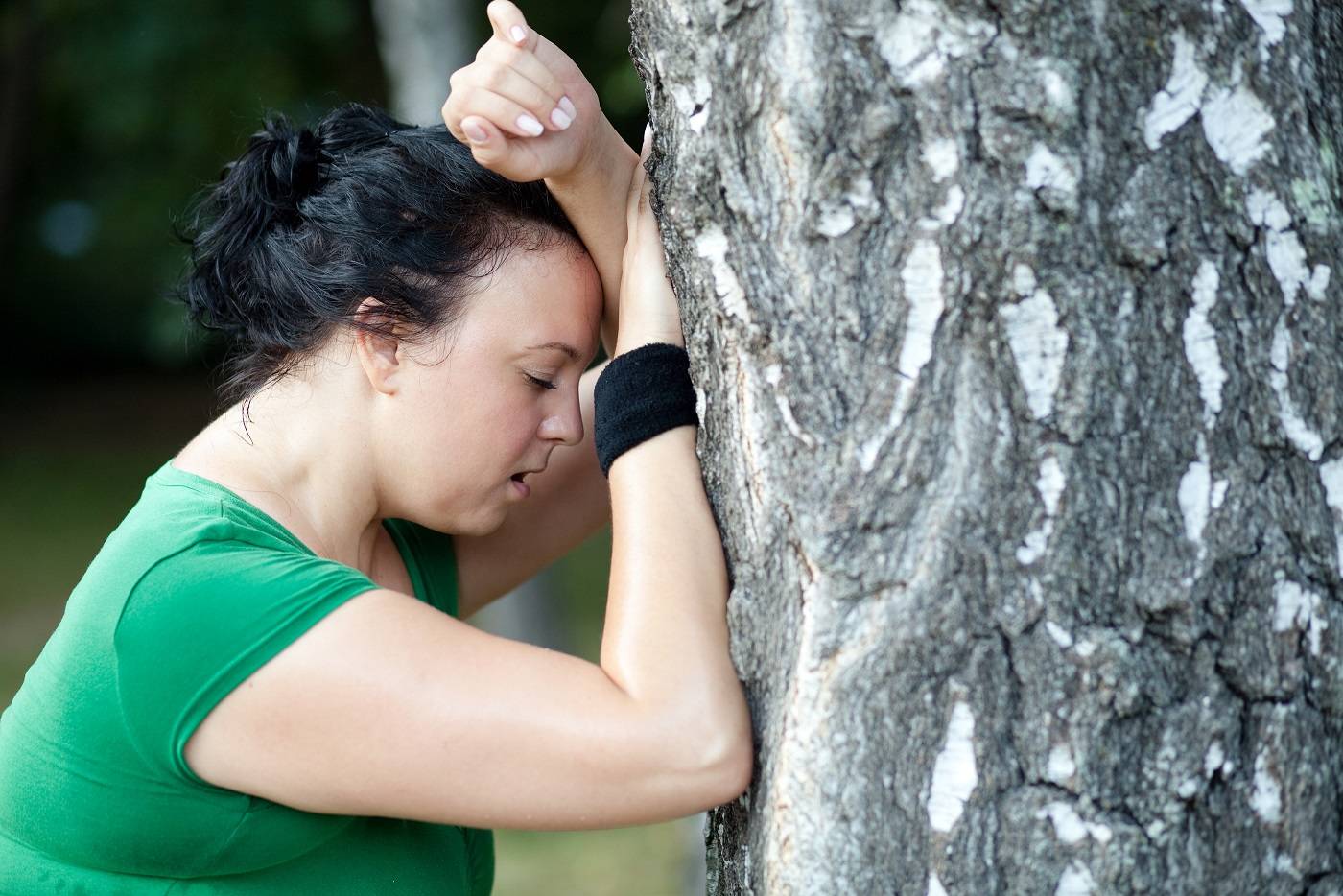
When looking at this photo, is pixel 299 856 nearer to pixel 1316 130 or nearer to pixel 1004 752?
pixel 1004 752

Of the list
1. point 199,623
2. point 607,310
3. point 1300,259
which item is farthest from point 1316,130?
point 199,623

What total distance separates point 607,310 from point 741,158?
1.97 feet

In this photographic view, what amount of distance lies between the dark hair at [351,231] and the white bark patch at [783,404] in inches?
23.4

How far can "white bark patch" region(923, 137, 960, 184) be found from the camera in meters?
1.49

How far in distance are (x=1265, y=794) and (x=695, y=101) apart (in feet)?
3.46

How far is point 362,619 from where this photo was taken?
164cm

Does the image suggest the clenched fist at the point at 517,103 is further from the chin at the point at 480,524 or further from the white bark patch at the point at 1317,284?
the white bark patch at the point at 1317,284

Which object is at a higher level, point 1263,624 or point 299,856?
point 1263,624

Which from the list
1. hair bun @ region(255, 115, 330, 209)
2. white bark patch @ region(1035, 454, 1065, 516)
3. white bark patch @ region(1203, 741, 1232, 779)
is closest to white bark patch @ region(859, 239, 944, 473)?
white bark patch @ region(1035, 454, 1065, 516)

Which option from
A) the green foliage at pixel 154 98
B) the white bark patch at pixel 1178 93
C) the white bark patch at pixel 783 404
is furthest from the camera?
the green foliage at pixel 154 98

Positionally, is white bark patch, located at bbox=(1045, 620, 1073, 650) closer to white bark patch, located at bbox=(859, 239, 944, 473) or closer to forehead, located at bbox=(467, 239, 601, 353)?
white bark patch, located at bbox=(859, 239, 944, 473)

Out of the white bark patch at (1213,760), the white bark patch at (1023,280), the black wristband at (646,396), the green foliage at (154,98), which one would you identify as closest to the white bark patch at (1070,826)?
the white bark patch at (1213,760)

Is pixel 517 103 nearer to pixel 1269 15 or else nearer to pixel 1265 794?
pixel 1269 15

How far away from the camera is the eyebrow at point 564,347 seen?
204 cm
